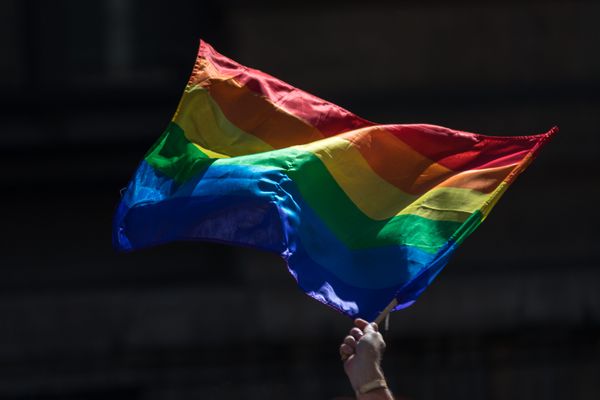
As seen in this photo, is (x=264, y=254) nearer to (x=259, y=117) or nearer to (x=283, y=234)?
(x=259, y=117)

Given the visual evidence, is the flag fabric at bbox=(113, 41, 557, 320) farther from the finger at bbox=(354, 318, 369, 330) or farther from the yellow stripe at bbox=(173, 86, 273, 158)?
the finger at bbox=(354, 318, 369, 330)

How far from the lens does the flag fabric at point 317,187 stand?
6.03m

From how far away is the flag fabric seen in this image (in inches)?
237

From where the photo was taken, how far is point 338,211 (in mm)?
6211

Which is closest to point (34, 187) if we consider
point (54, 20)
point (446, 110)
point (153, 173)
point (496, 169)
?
point (54, 20)

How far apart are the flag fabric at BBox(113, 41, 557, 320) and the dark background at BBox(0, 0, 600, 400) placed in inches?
139

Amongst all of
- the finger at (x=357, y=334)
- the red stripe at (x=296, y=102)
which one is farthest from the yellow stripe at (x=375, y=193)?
the finger at (x=357, y=334)

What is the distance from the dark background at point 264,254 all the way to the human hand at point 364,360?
13.6 feet

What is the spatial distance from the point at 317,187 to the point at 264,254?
424 cm

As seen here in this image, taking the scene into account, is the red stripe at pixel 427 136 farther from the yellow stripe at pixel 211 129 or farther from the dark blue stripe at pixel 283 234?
the dark blue stripe at pixel 283 234

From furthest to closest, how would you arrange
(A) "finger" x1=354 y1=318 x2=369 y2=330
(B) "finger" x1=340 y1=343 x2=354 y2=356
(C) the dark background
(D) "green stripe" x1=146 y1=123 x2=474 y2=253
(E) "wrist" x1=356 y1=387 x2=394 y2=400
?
(C) the dark background, (D) "green stripe" x1=146 y1=123 x2=474 y2=253, (A) "finger" x1=354 y1=318 x2=369 y2=330, (B) "finger" x1=340 y1=343 x2=354 y2=356, (E) "wrist" x1=356 y1=387 x2=394 y2=400

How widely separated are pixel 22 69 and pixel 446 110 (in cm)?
319

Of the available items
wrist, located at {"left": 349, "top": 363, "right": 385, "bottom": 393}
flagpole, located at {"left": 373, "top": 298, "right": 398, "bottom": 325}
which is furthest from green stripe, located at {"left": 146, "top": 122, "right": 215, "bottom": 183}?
wrist, located at {"left": 349, "top": 363, "right": 385, "bottom": 393}

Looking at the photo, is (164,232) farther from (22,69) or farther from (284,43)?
(22,69)
